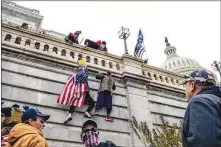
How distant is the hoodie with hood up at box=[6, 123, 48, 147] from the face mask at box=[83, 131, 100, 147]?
240cm

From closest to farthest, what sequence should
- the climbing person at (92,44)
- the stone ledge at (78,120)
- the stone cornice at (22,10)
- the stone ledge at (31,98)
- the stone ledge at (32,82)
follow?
the stone ledge at (31,98) → the stone ledge at (78,120) → the stone ledge at (32,82) → the climbing person at (92,44) → the stone cornice at (22,10)

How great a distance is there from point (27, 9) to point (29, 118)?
97.4 ft

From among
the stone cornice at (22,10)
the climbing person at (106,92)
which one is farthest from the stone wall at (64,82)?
the stone cornice at (22,10)

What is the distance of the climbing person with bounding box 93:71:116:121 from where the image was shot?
10.1 m

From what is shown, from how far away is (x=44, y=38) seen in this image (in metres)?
11.0

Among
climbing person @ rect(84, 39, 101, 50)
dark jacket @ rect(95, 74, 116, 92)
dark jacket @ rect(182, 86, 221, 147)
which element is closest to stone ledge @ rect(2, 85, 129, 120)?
dark jacket @ rect(95, 74, 116, 92)

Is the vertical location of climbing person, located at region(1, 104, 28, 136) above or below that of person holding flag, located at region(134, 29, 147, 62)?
below

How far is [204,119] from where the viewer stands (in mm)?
2609

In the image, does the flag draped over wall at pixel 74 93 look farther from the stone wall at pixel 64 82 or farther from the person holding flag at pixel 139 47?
the person holding flag at pixel 139 47

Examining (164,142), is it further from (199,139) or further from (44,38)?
(44,38)

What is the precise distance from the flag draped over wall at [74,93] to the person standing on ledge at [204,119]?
263 inches

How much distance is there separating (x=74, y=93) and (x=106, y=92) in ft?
4.35

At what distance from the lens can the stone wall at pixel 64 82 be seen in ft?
29.9

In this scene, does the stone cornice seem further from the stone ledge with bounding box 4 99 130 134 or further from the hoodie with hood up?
the hoodie with hood up
